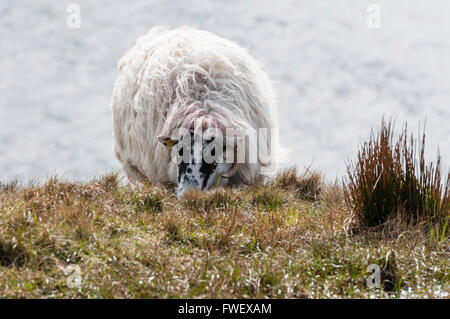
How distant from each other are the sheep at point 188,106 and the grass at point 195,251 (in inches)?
43.5

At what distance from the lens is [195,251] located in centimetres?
407

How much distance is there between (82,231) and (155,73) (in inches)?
131

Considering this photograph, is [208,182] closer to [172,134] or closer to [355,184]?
[172,134]

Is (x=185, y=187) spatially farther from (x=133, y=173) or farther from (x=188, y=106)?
(x=133, y=173)

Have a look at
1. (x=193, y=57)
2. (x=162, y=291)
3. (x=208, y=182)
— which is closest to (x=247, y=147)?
(x=208, y=182)

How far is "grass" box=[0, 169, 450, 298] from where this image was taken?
3.45m

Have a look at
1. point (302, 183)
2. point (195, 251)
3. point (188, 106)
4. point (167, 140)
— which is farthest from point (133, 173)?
point (195, 251)

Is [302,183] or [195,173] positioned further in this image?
[302,183]

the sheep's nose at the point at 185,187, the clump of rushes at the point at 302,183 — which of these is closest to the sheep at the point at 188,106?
the sheep's nose at the point at 185,187

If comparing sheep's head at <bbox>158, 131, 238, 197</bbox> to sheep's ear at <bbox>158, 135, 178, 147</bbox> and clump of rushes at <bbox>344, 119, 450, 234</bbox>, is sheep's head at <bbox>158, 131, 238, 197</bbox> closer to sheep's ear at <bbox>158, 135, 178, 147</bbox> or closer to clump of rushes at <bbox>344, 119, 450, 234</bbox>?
sheep's ear at <bbox>158, 135, 178, 147</bbox>

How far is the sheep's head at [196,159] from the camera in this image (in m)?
5.98

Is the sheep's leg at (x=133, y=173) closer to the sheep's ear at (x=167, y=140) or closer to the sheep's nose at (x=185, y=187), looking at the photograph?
the sheep's ear at (x=167, y=140)

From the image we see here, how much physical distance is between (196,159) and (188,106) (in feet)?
2.32
